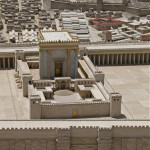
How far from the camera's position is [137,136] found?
74.1 meters

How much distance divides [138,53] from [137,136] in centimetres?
6402

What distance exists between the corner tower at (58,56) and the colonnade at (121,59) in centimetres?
2470

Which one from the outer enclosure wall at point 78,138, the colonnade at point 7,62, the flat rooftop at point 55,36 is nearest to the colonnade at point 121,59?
the flat rooftop at point 55,36

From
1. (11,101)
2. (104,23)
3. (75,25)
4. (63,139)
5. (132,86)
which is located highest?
(104,23)

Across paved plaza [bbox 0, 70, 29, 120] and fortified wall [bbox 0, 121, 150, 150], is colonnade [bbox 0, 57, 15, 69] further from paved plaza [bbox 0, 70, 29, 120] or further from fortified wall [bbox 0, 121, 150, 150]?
fortified wall [bbox 0, 121, 150, 150]

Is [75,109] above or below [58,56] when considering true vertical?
below

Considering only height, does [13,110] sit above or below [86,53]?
below

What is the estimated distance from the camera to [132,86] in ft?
373

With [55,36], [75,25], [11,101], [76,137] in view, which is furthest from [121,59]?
[76,137]

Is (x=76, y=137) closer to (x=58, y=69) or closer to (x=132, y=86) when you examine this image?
(x=58, y=69)

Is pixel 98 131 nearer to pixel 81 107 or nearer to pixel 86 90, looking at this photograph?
pixel 81 107

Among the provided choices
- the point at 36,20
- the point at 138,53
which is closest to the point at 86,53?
the point at 138,53

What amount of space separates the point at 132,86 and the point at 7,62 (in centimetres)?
3858

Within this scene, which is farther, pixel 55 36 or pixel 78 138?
pixel 55 36
